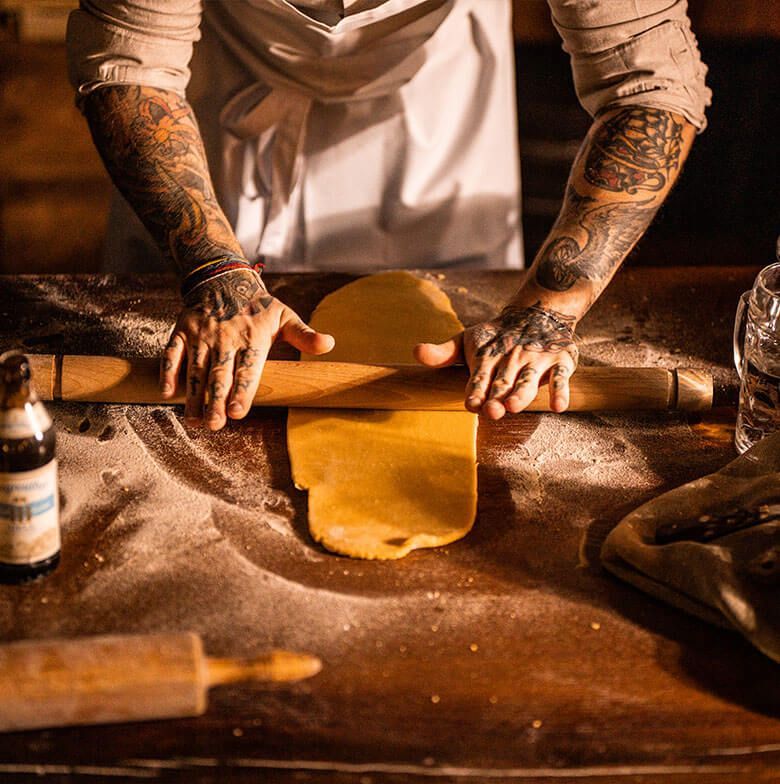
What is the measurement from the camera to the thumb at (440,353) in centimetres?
144

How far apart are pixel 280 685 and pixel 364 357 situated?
727 millimetres

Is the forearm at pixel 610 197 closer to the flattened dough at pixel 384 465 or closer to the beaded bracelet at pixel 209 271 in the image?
the flattened dough at pixel 384 465

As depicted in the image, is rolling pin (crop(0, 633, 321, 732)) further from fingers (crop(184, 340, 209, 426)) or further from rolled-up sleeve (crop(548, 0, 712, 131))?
rolled-up sleeve (crop(548, 0, 712, 131))

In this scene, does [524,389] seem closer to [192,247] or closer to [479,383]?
→ [479,383]

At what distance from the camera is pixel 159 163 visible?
1666mm

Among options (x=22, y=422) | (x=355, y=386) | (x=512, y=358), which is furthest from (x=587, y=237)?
(x=22, y=422)

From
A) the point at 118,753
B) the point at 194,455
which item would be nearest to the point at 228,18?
the point at 194,455

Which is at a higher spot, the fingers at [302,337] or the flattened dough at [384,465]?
the fingers at [302,337]

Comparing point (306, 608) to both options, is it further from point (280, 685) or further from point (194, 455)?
point (194, 455)

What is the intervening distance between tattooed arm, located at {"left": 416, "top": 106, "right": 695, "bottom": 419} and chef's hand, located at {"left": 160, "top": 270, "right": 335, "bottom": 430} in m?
0.25

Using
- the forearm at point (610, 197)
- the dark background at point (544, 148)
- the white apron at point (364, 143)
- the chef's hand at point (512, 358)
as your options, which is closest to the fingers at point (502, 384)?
the chef's hand at point (512, 358)

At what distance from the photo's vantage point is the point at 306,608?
1.12 m

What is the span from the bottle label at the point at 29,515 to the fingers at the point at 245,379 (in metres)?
0.36

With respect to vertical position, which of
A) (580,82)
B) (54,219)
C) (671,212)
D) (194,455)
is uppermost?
(580,82)
